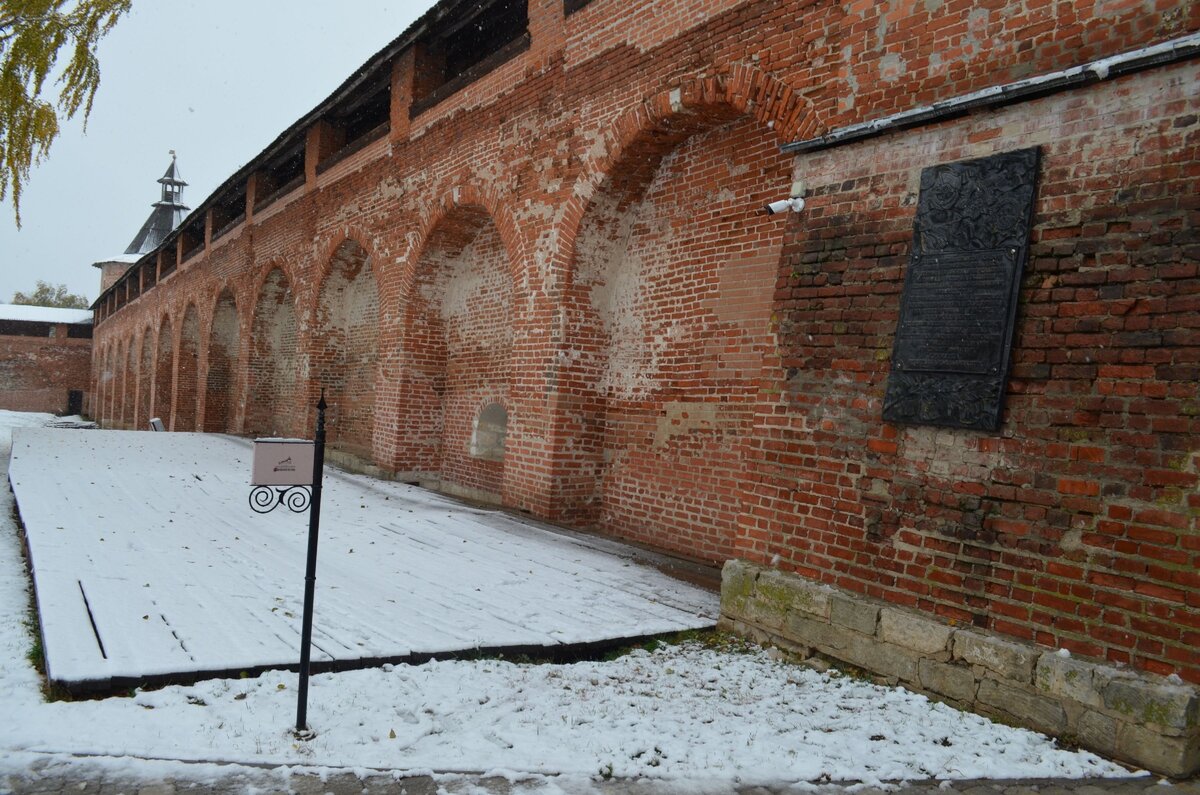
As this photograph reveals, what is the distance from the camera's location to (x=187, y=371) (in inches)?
838

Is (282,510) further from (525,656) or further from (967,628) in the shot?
(967,628)

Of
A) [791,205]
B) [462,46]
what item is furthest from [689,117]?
[462,46]

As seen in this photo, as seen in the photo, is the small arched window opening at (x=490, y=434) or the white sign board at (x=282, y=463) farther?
the small arched window opening at (x=490, y=434)

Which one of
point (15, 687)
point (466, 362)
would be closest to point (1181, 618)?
point (15, 687)

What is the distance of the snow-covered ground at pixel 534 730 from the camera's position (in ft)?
8.63

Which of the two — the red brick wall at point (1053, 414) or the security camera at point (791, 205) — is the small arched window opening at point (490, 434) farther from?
the red brick wall at point (1053, 414)

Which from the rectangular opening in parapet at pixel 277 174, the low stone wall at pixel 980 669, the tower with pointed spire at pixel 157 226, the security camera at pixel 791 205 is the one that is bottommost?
the low stone wall at pixel 980 669

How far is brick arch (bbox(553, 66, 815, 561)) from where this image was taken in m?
6.09

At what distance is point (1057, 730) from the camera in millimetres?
3082

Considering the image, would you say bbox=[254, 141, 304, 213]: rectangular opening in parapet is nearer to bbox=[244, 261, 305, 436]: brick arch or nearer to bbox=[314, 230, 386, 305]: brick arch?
bbox=[244, 261, 305, 436]: brick arch

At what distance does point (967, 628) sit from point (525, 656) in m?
2.23

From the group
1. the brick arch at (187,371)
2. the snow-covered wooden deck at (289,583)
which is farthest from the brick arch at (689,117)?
the brick arch at (187,371)

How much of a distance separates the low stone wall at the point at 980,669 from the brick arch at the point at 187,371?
826 inches

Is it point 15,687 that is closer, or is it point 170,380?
point 15,687
